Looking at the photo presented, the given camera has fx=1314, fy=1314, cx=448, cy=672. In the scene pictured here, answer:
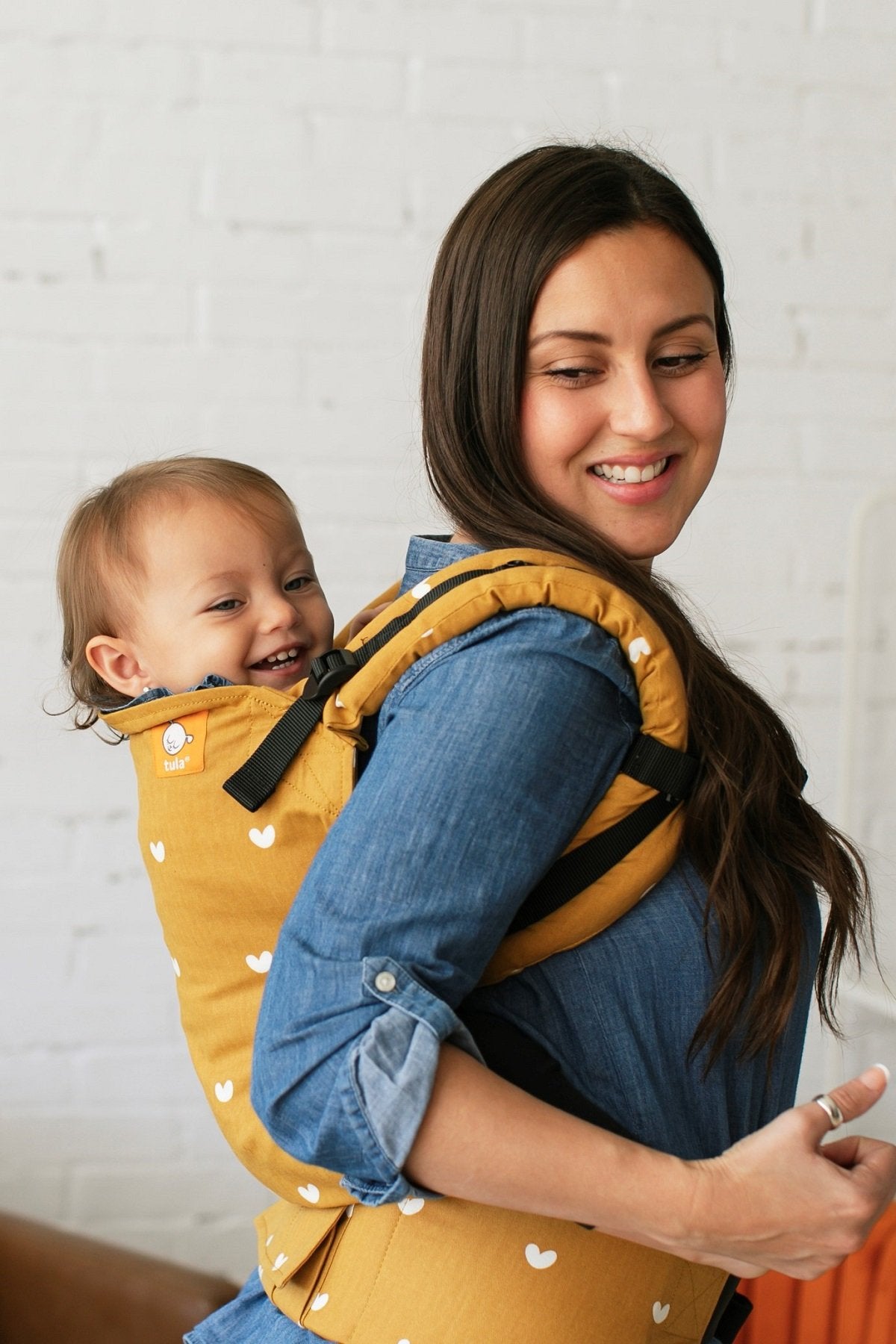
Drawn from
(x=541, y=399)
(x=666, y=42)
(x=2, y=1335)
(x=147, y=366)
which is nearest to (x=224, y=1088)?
(x=541, y=399)

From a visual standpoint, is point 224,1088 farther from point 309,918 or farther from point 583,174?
point 583,174

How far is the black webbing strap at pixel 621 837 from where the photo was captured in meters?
0.79

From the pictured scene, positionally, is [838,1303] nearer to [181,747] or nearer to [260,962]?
[260,962]

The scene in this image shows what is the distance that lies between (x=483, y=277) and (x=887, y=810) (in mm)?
1609

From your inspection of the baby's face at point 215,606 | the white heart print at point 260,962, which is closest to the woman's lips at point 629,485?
the baby's face at point 215,606

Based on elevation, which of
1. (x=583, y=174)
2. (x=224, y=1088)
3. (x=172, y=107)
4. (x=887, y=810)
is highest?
(x=172, y=107)

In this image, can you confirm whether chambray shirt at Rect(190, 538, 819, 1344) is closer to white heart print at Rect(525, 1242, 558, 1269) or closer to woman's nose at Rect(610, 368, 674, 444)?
white heart print at Rect(525, 1242, 558, 1269)

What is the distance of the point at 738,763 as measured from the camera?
869mm

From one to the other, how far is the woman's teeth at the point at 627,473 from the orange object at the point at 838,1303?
117 centimetres

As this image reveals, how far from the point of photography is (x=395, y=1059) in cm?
69

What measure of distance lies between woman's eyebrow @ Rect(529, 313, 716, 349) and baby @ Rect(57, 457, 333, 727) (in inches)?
13.7

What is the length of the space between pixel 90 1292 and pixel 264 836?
1259mm

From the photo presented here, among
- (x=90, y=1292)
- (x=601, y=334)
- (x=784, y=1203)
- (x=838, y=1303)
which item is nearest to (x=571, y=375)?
(x=601, y=334)

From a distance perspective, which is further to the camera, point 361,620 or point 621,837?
point 361,620
